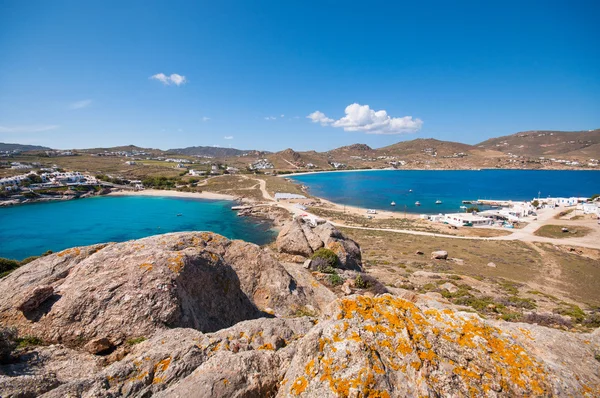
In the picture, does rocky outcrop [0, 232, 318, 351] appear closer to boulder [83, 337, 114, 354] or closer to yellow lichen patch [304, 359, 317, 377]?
boulder [83, 337, 114, 354]

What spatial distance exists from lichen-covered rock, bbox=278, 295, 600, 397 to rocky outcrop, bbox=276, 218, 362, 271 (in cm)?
1733

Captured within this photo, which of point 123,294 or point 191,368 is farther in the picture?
point 123,294

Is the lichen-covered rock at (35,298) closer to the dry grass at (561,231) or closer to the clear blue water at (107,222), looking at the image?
the clear blue water at (107,222)

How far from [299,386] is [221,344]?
8.46 ft

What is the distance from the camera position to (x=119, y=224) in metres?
70.1

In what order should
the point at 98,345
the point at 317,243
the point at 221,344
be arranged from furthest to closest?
the point at 317,243 → the point at 98,345 → the point at 221,344

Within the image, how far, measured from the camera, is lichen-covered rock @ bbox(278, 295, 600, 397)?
4414 mm

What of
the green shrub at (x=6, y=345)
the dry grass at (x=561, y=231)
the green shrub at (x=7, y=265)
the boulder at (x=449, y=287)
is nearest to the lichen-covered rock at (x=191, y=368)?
the green shrub at (x=6, y=345)

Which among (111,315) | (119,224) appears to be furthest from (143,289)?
(119,224)

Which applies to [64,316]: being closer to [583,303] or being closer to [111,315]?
[111,315]

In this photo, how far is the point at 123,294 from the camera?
311 inches

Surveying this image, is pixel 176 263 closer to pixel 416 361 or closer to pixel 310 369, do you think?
pixel 310 369

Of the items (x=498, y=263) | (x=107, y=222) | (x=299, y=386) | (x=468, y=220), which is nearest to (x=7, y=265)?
(x=299, y=386)

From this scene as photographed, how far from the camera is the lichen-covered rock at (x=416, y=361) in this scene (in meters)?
4.41
